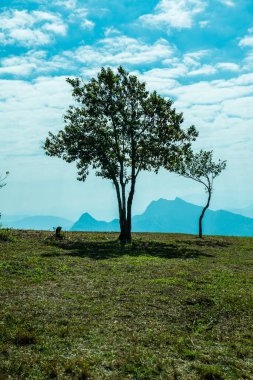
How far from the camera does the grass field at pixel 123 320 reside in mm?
12273

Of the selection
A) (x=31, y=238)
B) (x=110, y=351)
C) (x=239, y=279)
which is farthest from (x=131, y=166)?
(x=110, y=351)

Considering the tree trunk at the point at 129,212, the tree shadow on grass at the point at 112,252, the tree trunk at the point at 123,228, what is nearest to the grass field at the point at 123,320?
the tree shadow on grass at the point at 112,252

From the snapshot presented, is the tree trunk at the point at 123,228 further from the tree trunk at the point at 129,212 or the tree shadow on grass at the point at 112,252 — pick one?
the tree shadow on grass at the point at 112,252

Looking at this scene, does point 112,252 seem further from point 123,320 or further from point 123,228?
point 123,320

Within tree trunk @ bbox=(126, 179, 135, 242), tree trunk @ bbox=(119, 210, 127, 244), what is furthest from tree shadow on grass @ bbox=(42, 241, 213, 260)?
tree trunk @ bbox=(126, 179, 135, 242)

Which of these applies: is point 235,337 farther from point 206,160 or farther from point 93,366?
point 206,160

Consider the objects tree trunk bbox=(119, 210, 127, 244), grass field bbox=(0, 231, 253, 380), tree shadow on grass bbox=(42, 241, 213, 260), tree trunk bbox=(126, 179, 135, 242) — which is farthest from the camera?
tree trunk bbox=(126, 179, 135, 242)

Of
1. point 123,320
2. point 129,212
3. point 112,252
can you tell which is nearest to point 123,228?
point 129,212

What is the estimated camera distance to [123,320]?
1745cm

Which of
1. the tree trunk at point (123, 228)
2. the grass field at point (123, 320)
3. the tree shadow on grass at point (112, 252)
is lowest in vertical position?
the grass field at point (123, 320)

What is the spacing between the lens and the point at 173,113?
57.5m

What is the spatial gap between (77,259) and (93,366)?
963 inches

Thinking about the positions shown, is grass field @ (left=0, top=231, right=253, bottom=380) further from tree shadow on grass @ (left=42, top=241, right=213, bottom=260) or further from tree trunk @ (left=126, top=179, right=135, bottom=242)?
tree trunk @ (left=126, top=179, right=135, bottom=242)

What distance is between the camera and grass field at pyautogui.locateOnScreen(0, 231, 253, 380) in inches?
483
